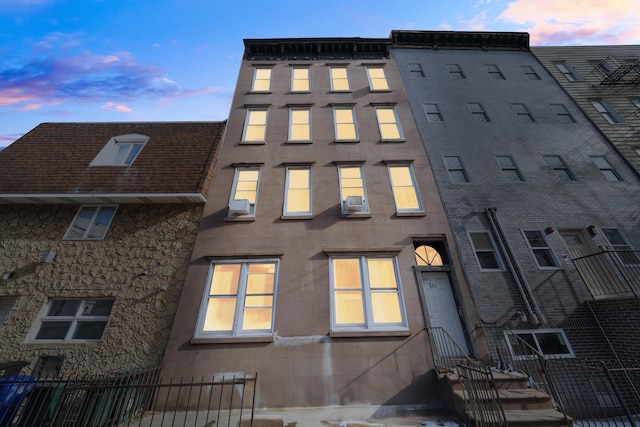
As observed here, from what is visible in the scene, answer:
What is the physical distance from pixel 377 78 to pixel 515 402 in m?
14.6

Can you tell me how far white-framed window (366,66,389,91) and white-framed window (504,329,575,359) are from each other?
12.3 metres

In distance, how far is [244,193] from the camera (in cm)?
989

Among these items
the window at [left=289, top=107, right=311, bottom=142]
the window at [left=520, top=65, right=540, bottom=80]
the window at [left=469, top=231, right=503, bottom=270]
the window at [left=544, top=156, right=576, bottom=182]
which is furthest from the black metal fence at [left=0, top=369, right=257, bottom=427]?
the window at [left=520, top=65, right=540, bottom=80]

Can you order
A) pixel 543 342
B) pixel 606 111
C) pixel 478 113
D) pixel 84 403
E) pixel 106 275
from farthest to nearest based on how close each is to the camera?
1. pixel 606 111
2. pixel 478 113
3. pixel 106 275
4. pixel 543 342
5. pixel 84 403

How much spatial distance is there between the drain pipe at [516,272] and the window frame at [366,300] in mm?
3863

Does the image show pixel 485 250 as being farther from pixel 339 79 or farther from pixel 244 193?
pixel 339 79

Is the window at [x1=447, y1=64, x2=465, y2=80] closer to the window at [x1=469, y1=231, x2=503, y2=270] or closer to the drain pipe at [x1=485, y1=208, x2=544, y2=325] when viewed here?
the drain pipe at [x1=485, y1=208, x2=544, y2=325]

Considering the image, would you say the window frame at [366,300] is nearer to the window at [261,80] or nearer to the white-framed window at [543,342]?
the white-framed window at [543,342]

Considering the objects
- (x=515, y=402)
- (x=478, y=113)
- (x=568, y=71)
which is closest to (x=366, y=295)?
(x=515, y=402)

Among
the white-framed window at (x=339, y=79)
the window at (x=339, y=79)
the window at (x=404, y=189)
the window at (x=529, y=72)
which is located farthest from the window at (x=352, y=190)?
the window at (x=529, y=72)

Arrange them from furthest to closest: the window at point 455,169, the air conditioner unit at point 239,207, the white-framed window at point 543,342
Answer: the window at point 455,169 < the air conditioner unit at point 239,207 < the white-framed window at point 543,342

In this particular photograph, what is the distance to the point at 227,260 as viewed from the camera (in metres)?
8.41

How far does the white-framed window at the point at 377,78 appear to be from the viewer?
13.7 metres

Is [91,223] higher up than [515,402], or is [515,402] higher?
[91,223]
